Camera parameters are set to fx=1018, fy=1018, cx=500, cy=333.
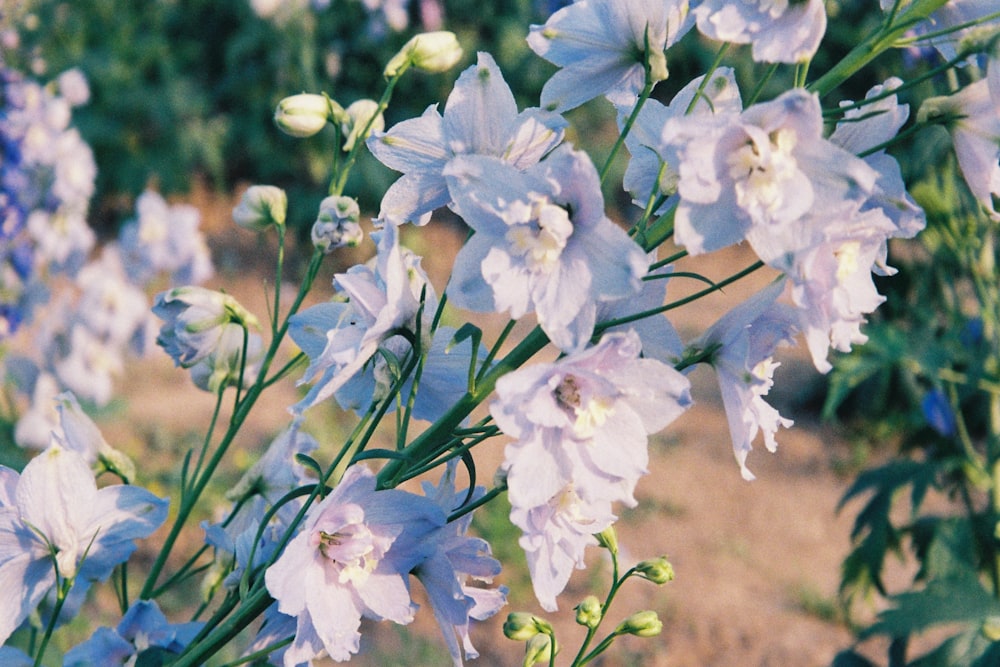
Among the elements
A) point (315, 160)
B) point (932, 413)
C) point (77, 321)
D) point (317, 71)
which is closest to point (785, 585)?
point (932, 413)

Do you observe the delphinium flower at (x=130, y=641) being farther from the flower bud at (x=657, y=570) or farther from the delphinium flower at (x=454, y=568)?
the flower bud at (x=657, y=570)

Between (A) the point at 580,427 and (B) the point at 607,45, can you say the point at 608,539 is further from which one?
(B) the point at 607,45

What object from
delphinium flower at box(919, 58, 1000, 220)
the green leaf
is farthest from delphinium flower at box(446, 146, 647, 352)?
the green leaf

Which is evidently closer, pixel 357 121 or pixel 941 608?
pixel 357 121

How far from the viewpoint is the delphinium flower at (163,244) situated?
10.6ft

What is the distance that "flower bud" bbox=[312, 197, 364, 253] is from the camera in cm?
119

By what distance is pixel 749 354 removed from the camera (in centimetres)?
94

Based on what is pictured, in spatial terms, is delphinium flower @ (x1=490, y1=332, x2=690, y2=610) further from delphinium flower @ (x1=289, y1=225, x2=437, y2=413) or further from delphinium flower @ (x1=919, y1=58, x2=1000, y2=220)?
delphinium flower @ (x1=919, y1=58, x2=1000, y2=220)

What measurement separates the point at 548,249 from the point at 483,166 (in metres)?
0.09

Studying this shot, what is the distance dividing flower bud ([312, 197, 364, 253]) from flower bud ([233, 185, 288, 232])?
9 centimetres

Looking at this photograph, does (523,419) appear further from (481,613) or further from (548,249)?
(481,613)

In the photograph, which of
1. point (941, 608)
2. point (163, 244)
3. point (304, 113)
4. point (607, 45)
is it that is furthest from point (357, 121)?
A: point (163, 244)

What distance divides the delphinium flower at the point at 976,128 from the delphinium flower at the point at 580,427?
331 millimetres

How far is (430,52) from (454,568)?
2.03 ft
